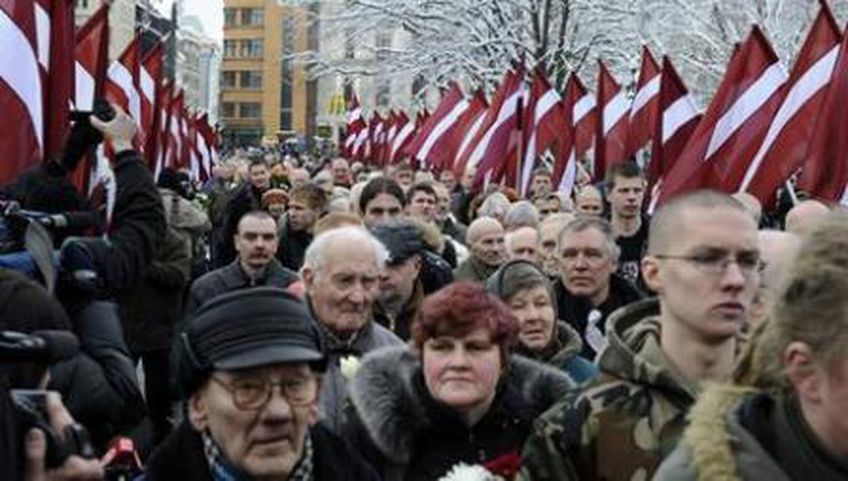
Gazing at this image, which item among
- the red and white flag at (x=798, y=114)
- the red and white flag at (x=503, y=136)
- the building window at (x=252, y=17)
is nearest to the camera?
the red and white flag at (x=798, y=114)

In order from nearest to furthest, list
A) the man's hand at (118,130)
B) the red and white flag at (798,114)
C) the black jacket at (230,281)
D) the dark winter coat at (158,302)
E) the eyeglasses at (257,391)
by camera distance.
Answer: the eyeglasses at (257,391) < the man's hand at (118,130) < the black jacket at (230,281) < the dark winter coat at (158,302) < the red and white flag at (798,114)

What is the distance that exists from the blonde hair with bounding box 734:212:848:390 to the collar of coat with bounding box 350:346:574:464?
1.70 metres

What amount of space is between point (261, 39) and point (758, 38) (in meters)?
140

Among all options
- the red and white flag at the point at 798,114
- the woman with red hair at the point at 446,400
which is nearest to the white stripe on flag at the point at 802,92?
the red and white flag at the point at 798,114

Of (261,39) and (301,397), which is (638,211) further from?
(261,39)

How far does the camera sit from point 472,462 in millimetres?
4223

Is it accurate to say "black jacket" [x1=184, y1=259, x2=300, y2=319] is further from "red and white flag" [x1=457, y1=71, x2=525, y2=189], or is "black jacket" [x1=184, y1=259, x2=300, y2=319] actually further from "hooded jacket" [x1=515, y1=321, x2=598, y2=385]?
"red and white flag" [x1=457, y1=71, x2=525, y2=189]

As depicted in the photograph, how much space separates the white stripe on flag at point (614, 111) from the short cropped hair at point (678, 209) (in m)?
11.0

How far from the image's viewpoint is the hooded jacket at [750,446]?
2391mm

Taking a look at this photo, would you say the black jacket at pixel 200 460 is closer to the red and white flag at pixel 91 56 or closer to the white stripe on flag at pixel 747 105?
the red and white flag at pixel 91 56

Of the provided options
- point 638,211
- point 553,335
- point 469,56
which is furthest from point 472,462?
point 469,56

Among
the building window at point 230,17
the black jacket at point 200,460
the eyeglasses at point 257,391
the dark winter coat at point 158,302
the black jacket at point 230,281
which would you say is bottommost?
the dark winter coat at point 158,302

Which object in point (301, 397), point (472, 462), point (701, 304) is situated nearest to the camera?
point (301, 397)

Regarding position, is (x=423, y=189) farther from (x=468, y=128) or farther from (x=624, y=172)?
(x=468, y=128)
